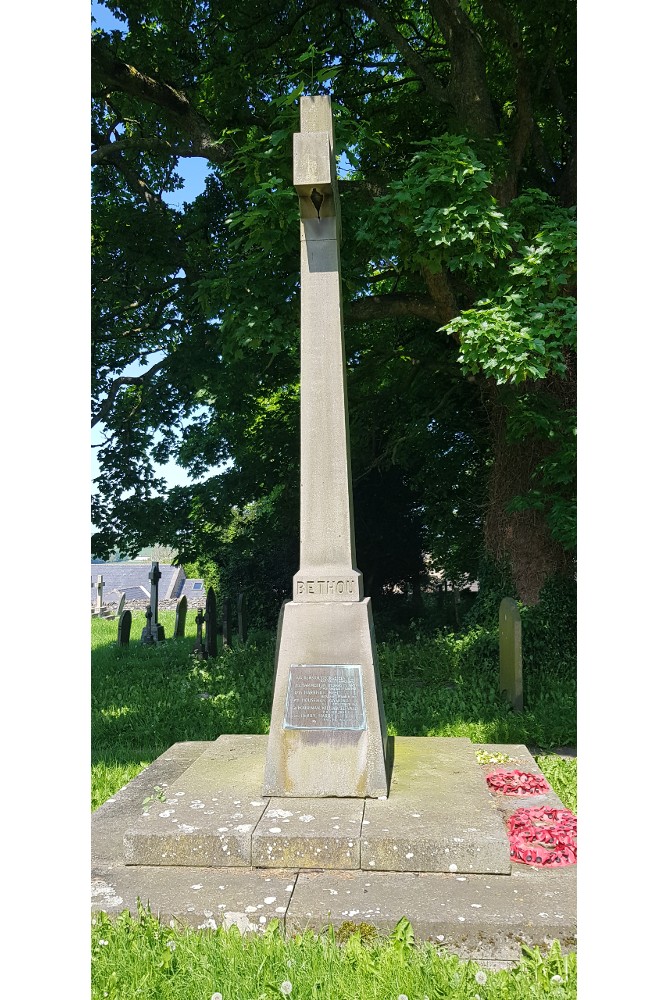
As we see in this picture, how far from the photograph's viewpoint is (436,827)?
4.66 m

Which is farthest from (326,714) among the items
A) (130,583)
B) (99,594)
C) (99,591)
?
(130,583)

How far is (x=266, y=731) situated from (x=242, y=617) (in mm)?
7800

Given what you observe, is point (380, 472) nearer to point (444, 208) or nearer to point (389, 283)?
point (389, 283)

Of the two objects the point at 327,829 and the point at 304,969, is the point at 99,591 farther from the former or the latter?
the point at 304,969

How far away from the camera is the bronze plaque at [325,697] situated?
5.20m

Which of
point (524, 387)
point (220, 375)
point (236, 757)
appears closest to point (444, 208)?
point (524, 387)

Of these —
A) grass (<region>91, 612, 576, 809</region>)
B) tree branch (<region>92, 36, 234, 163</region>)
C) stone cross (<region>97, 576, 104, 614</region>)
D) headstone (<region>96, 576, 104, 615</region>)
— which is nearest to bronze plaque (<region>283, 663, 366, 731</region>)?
grass (<region>91, 612, 576, 809</region>)

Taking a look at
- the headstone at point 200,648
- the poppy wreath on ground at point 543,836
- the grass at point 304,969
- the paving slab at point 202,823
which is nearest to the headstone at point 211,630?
the headstone at point 200,648

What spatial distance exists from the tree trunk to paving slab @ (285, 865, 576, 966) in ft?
25.9

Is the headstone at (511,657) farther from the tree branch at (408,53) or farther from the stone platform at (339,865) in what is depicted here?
the tree branch at (408,53)

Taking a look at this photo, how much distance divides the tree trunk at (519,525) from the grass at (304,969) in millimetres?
8713

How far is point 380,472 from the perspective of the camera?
1553 centimetres

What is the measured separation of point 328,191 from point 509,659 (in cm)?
641

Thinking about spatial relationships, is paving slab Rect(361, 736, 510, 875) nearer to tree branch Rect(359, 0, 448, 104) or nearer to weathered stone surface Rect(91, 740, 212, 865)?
weathered stone surface Rect(91, 740, 212, 865)
